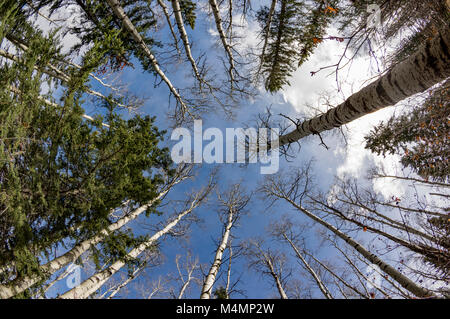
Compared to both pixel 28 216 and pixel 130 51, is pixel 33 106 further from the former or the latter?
pixel 130 51

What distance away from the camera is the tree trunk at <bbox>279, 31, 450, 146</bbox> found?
4.66ft

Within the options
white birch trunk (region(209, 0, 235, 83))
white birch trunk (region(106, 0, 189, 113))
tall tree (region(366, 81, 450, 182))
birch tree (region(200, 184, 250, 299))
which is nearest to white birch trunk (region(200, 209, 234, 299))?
birch tree (region(200, 184, 250, 299))

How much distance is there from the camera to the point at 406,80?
1.63 metres

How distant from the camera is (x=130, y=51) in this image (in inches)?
190

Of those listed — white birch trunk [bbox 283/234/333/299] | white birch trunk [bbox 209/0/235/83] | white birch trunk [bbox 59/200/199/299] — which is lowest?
white birch trunk [bbox 283/234/333/299]

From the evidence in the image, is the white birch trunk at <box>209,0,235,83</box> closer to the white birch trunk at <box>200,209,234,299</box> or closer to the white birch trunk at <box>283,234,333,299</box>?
the white birch trunk at <box>200,209,234,299</box>

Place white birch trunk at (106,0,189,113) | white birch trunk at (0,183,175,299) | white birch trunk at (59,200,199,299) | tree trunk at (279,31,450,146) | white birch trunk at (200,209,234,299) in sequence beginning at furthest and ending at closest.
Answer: white birch trunk at (200,209,234,299), white birch trunk at (106,0,189,113), white birch trunk at (59,200,199,299), white birch trunk at (0,183,175,299), tree trunk at (279,31,450,146)

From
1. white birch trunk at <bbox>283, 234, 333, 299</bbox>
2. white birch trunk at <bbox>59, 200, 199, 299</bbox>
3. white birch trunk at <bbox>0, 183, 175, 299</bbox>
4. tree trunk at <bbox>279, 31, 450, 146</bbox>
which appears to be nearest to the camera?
tree trunk at <bbox>279, 31, 450, 146</bbox>

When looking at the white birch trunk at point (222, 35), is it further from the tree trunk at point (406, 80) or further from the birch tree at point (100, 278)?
the birch tree at point (100, 278)

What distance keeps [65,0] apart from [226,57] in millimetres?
3838

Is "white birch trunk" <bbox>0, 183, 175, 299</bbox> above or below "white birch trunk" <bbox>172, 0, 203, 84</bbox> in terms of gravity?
below

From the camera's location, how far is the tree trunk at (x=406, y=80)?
1.42m

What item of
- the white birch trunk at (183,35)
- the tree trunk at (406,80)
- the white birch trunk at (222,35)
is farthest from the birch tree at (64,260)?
the white birch trunk at (222,35)
